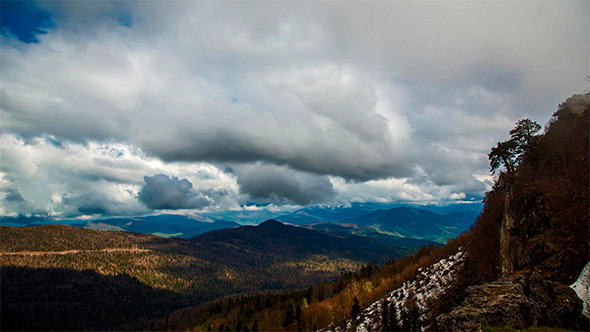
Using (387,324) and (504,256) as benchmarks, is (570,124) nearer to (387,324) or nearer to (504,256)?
(504,256)

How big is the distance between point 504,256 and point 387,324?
36.6 meters

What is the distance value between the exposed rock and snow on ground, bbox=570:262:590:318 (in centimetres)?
66

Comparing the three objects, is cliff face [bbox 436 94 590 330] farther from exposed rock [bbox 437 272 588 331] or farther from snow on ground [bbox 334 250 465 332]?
snow on ground [bbox 334 250 465 332]

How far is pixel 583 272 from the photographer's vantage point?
86.3 feet

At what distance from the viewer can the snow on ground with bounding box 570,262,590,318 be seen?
21.8 m

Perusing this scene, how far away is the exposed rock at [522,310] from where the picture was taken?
20984mm

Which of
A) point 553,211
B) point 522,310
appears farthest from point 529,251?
point 522,310

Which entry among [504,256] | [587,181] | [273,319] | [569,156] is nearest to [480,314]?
[587,181]

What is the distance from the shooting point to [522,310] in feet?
70.8

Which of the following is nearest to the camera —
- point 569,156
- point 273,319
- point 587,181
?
point 587,181

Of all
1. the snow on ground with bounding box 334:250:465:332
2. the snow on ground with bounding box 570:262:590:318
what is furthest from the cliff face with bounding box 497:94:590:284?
the snow on ground with bounding box 334:250:465:332

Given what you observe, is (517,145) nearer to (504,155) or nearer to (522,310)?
(504,155)

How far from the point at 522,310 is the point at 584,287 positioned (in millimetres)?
8496

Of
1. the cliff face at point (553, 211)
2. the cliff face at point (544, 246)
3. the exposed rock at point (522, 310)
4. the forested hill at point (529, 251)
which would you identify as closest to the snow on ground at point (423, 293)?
the forested hill at point (529, 251)
